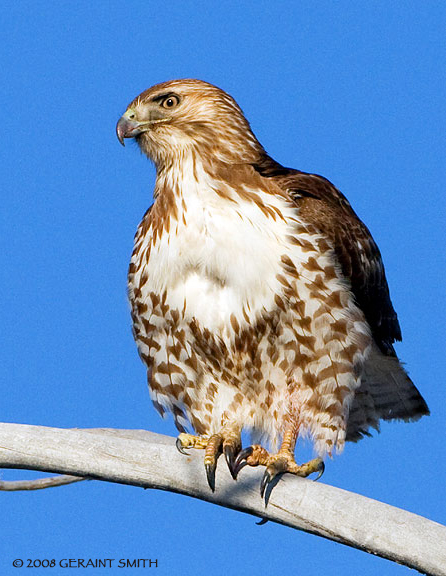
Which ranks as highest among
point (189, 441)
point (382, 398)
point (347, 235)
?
point (347, 235)

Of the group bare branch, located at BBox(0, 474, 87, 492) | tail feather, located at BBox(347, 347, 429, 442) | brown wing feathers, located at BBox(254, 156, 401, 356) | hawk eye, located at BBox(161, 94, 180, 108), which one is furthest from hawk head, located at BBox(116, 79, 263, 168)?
bare branch, located at BBox(0, 474, 87, 492)

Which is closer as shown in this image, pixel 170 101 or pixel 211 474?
pixel 211 474

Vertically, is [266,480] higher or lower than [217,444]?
lower

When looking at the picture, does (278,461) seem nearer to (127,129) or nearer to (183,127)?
(183,127)

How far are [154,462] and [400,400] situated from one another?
8.17ft

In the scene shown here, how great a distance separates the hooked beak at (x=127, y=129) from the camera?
7.47 m

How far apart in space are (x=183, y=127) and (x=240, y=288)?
1.19m

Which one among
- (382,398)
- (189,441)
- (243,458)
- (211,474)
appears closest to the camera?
(211,474)

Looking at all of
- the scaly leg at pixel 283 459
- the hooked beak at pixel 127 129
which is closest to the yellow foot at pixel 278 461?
the scaly leg at pixel 283 459

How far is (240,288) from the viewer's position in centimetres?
710

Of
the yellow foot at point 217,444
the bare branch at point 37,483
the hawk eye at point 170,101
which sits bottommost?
the bare branch at point 37,483

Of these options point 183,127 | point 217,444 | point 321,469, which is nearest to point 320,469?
point 321,469

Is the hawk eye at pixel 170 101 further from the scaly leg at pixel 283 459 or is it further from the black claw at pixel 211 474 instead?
the black claw at pixel 211 474

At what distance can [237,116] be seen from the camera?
7668 mm
